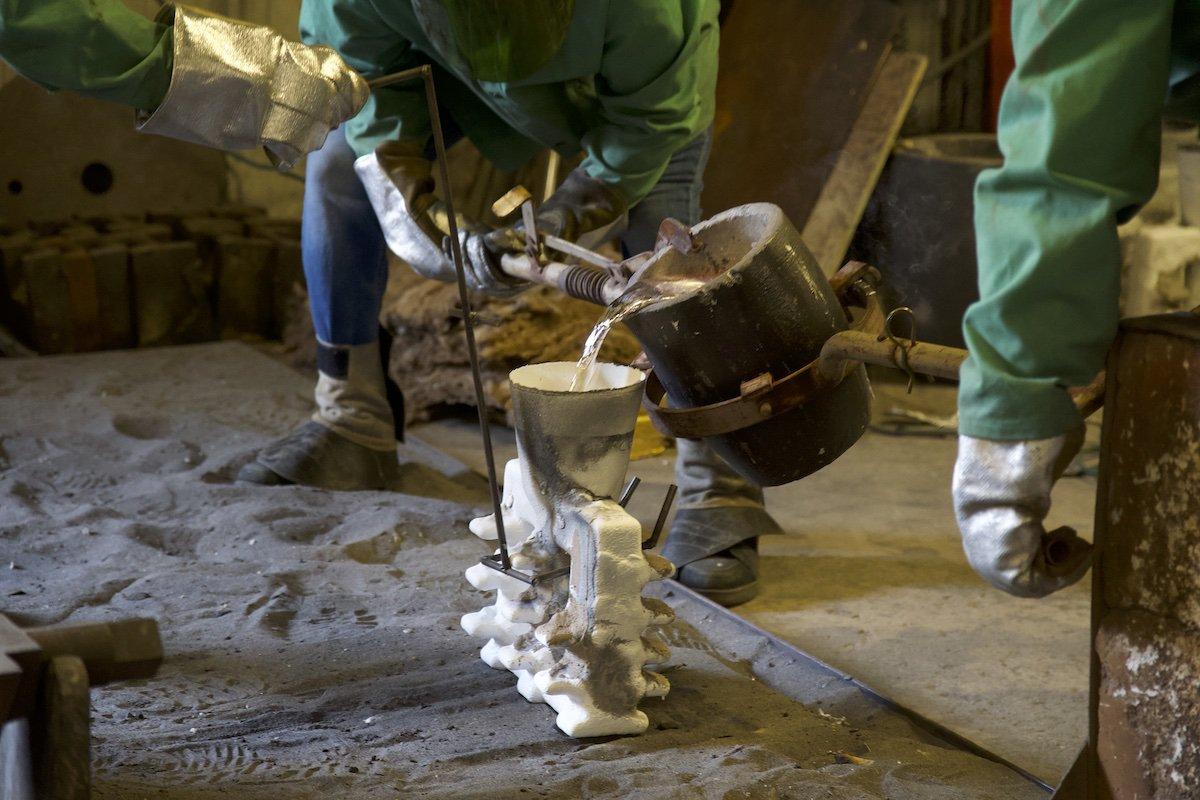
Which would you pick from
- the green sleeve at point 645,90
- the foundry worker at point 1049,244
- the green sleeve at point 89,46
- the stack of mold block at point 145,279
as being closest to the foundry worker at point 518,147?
the green sleeve at point 645,90

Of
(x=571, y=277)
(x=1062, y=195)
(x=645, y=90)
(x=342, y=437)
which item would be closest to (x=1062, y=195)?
(x=1062, y=195)

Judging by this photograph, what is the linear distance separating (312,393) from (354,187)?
3.95 ft

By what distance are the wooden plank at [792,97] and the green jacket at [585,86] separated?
1.63m

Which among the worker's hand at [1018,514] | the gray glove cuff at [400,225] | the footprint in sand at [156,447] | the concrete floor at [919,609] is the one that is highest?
the gray glove cuff at [400,225]

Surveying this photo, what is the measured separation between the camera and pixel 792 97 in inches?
186

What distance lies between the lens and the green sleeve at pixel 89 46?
7.29 ft

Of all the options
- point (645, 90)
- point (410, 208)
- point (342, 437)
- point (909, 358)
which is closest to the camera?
point (909, 358)

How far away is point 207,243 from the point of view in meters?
5.20

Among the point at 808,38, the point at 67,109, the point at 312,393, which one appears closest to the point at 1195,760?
the point at 312,393

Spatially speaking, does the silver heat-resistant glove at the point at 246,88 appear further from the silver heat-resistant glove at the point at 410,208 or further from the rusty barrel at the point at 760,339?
the rusty barrel at the point at 760,339

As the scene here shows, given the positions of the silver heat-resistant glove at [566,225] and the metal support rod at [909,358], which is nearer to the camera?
the metal support rod at [909,358]

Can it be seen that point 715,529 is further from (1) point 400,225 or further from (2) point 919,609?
(1) point 400,225

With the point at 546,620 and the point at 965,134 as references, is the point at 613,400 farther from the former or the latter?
the point at 965,134

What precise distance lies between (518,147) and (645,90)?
0.54m
